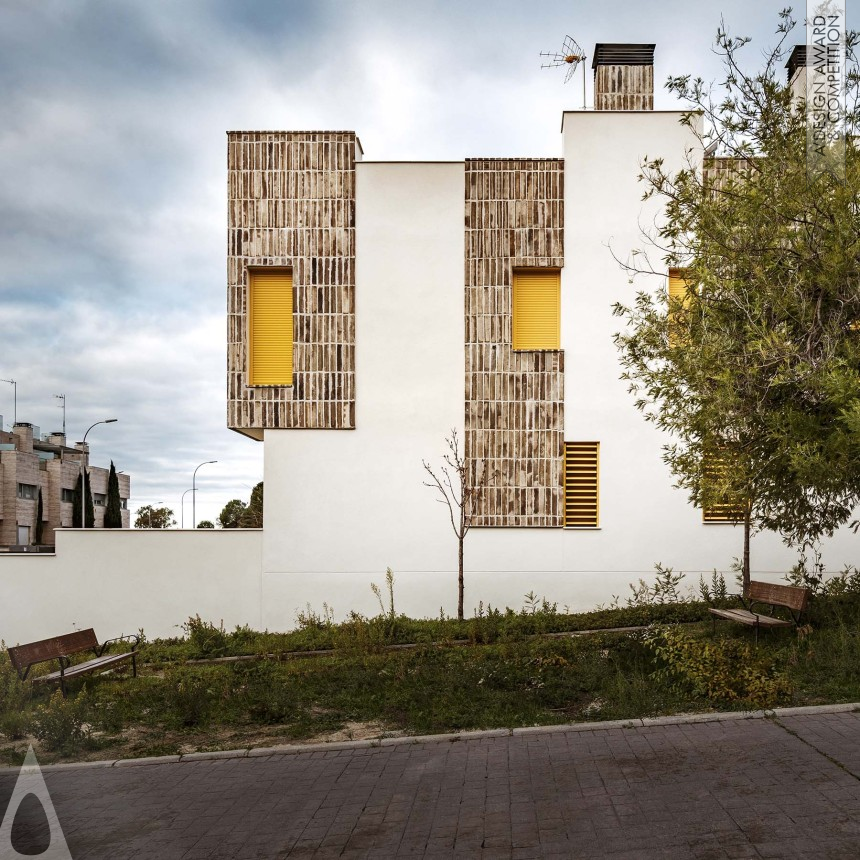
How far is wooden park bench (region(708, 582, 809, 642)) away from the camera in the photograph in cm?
1058

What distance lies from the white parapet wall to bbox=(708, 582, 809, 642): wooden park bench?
9.77 metres

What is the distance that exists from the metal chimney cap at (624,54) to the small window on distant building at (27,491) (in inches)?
2408

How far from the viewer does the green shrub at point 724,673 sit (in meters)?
7.75

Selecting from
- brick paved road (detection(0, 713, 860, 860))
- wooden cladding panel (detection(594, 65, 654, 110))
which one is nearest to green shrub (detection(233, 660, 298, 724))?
brick paved road (detection(0, 713, 860, 860))

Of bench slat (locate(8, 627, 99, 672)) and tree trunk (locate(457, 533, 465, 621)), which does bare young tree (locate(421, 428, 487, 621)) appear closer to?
tree trunk (locate(457, 533, 465, 621))

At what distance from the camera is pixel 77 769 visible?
7.21 m

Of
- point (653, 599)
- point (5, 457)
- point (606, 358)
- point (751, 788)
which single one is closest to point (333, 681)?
point (751, 788)

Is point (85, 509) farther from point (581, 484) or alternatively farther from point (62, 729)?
point (62, 729)

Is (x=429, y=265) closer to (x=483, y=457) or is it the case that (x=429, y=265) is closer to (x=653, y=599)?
(x=483, y=457)

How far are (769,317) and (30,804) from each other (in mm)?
8486

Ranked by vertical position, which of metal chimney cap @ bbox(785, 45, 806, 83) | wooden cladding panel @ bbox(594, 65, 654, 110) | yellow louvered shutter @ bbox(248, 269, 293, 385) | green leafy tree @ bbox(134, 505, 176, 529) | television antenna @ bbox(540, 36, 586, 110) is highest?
television antenna @ bbox(540, 36, 586, 110)

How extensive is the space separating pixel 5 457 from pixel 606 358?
2356 inches

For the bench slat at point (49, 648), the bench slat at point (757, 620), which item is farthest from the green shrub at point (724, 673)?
the bench slat at point (49, 648)

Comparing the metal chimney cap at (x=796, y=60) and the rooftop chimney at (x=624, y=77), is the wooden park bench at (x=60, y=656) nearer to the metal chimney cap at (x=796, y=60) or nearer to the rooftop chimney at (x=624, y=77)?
the rooftop chimney at (x=624, y=77)
